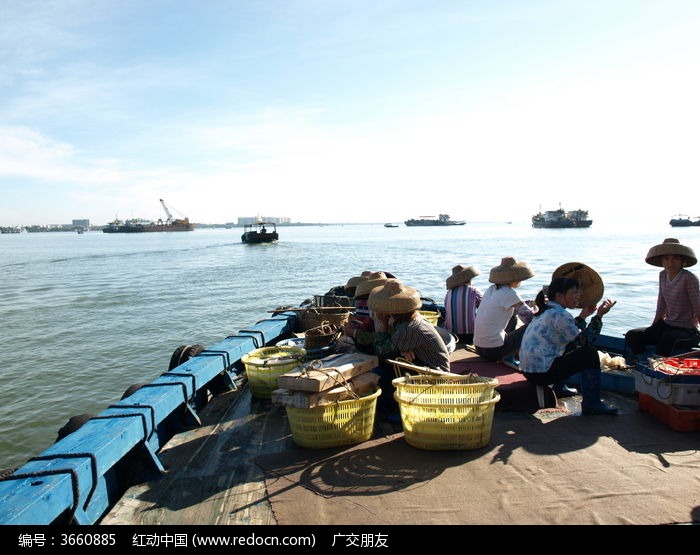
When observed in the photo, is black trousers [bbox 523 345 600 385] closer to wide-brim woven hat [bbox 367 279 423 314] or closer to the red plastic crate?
the red plastic crate

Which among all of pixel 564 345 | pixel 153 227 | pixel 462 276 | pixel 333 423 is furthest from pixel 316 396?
pixel 153 227

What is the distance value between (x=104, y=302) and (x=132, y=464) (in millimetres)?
19048

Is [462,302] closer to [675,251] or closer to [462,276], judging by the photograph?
[462,276]

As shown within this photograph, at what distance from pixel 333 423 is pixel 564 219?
104 metres

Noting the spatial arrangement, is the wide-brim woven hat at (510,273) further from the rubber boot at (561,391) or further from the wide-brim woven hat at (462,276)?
the rubber boot at (561,391)

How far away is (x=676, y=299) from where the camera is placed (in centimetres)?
556

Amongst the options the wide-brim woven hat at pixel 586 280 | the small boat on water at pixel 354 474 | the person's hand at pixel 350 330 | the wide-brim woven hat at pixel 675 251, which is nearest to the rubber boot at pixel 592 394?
the small boat on water at pixel 354 474

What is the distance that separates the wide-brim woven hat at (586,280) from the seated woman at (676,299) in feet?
2.87

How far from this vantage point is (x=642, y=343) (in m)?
6.02

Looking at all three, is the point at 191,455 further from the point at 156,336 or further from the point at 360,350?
the point at 156,336

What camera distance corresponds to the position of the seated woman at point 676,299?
5.40 m

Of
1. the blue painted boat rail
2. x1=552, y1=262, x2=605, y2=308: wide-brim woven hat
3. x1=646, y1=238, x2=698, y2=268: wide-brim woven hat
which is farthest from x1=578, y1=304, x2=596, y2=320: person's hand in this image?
the blue painted boat rail

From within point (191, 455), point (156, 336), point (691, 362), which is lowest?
point (156, 336)
